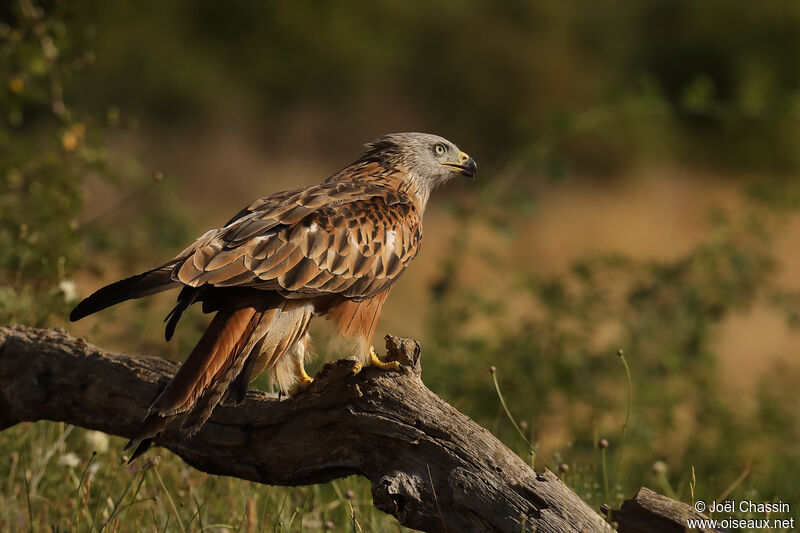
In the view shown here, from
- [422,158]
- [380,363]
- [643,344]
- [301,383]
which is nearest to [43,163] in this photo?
[422,158]

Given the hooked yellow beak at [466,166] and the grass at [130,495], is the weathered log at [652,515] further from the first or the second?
the hooked yellow beak at [466,166]

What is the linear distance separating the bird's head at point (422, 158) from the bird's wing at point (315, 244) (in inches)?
13.4

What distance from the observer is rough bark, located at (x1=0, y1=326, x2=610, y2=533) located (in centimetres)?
327

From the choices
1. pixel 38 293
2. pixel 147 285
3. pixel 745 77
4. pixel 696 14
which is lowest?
pixel 147 285

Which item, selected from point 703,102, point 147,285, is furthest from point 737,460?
point 147,285

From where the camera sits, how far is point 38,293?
18.3ft

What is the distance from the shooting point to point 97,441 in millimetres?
4574

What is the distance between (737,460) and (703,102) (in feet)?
8.28

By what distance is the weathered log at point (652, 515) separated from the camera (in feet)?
10.5

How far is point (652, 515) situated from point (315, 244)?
65.5 inches

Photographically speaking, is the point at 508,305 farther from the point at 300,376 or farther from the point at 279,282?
the point at 279,282

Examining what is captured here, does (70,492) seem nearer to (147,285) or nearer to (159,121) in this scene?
(147,285)

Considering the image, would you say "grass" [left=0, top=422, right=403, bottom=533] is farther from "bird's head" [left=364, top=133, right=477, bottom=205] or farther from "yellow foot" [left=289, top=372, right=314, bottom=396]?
"bird's head" [left=364, top=133, right=477, bottom=205]

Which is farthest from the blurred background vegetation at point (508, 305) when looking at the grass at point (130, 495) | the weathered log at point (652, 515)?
the weathered log at point (652, 515)
